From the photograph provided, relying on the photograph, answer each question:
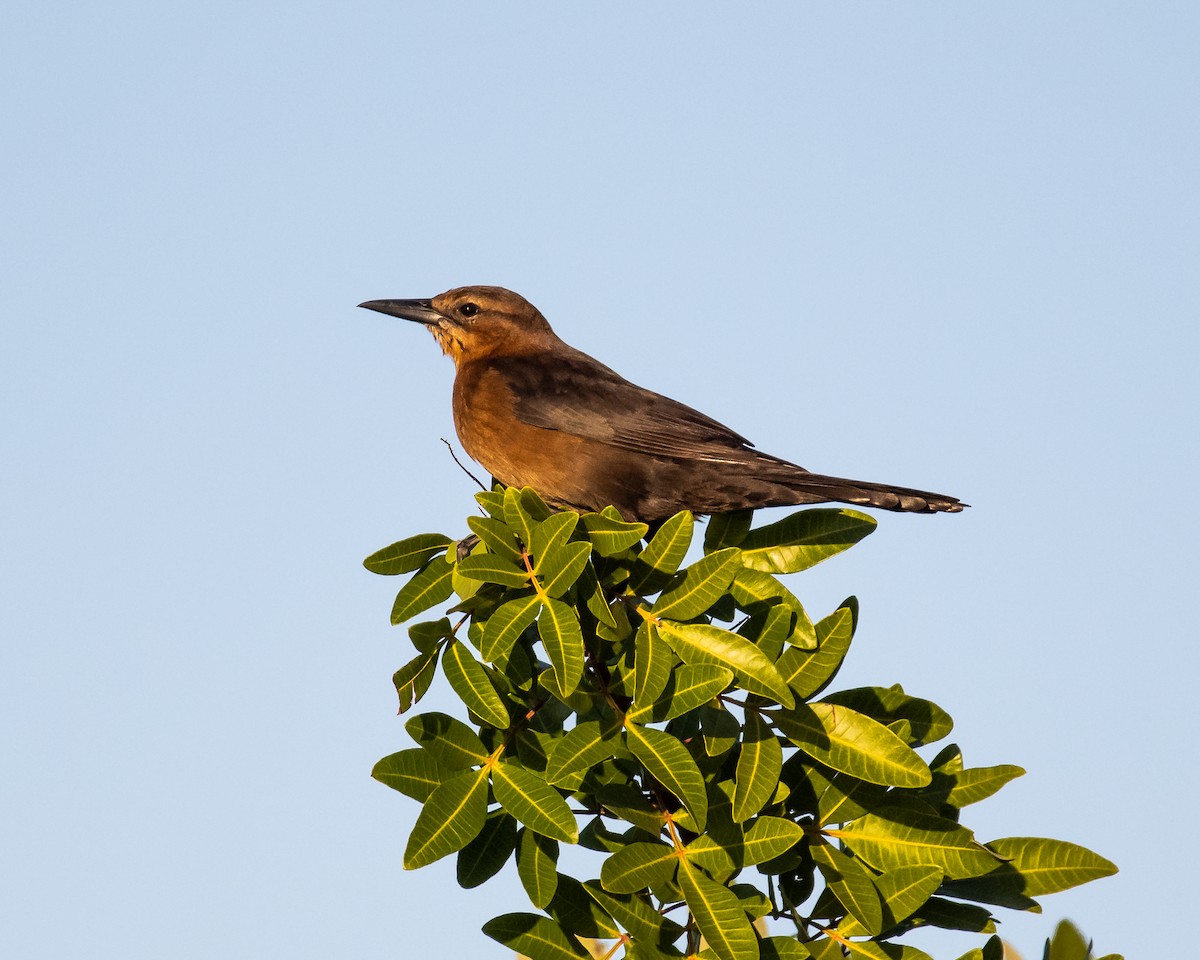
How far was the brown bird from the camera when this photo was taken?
522 centimetres

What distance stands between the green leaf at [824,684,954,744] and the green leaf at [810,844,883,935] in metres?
0.36

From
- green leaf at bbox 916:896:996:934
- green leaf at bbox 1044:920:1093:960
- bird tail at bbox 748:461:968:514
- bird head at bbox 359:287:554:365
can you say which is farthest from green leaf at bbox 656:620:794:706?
bird head at bbox 359:287:554:365

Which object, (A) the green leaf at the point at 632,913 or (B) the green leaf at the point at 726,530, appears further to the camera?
(B) the green leaf at the point at 726,530

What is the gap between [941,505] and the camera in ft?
15.4

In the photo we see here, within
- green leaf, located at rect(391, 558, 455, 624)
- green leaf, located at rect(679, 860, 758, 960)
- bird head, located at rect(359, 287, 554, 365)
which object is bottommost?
green leaf, located at rect(679, 860, 758, 960)

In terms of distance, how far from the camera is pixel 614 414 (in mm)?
5781

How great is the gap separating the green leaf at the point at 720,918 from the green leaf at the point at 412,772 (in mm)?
591

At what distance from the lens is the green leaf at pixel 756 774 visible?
2.94 meters

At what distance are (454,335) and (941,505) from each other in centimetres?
285

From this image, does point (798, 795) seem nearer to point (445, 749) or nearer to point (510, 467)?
point (445, 749)

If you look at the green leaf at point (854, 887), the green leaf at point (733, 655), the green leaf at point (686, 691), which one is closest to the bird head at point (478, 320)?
the green leaf at point (733, 655)

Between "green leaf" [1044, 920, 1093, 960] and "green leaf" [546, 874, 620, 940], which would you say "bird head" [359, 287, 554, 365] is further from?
"green leaf" [1044, 920, 1093, 960]

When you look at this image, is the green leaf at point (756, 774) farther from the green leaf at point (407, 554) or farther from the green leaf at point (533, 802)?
the green leaf at point (407, 554)

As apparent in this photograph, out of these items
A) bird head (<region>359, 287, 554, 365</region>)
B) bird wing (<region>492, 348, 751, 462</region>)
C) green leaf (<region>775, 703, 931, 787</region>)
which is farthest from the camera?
bird head (<region>359, 287, 554, 365</region>)
